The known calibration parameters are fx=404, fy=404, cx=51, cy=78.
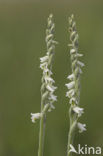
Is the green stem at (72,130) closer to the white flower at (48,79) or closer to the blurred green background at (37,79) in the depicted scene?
the white flower at (48,79)

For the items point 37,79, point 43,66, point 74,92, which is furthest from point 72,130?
point 37,79

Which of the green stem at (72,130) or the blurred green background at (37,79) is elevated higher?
the blurred green background at (37,79)

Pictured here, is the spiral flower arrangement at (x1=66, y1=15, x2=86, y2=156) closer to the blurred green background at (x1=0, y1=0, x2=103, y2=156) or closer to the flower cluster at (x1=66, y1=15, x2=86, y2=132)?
the flower cluster at (x1=66, y1=15, x2=86, y2=132)

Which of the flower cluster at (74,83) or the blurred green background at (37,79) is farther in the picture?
the blurred green background at (37,79)

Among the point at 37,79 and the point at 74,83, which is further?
the point at 37,79

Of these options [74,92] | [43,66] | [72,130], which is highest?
[43,66]

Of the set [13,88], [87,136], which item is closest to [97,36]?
[13,88]

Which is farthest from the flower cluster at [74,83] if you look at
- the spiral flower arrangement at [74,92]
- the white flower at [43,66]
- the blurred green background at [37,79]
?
the blurred green background at [37,79]

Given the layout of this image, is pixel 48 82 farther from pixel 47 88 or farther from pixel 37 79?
pixel 37 79

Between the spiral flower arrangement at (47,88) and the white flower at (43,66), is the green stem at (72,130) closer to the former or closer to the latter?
the spiral flower arrangement at (47,88)
